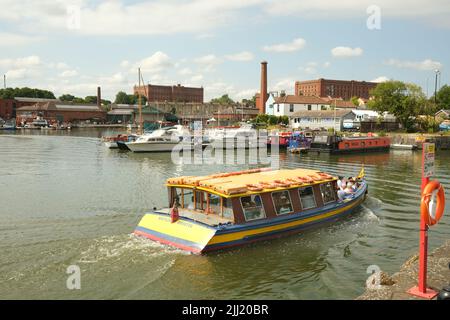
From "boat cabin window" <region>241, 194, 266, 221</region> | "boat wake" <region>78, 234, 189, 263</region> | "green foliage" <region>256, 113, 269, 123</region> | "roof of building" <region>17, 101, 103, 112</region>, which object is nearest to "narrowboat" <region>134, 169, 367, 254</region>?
"boat cabin window" <region>241, 194, 266, 221</region>

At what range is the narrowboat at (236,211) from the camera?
15.7m

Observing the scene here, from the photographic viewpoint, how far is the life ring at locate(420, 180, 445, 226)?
9617 mm

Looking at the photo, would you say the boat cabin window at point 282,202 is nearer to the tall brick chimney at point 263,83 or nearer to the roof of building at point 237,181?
the roof of building at point 237,181

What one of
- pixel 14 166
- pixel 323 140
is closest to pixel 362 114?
pixel 323 140

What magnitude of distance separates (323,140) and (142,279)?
47629mm

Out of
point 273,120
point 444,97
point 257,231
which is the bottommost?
point 257,231

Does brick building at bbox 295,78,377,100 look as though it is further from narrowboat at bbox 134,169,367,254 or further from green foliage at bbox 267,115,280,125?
narrowboat at bbox 134,169,367,254

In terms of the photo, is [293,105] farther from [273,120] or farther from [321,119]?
[321,119]

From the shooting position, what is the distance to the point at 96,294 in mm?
12312

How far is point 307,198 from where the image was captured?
19.2m

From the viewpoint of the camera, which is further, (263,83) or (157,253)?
(263,83)

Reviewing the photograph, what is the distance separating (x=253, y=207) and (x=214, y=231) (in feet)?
7.18

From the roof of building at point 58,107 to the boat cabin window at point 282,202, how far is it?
153426 millimetres

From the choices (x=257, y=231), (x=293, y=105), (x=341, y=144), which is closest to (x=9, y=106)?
(x=293, y=105)
